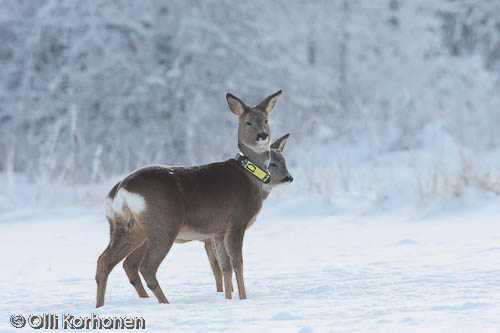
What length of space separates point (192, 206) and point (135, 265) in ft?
2.28

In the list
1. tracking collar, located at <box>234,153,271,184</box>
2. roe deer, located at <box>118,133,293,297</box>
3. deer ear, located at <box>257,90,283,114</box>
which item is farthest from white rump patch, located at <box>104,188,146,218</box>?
deer ear, located at <box>257,90,283,114</box>

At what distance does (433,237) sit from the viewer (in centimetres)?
766

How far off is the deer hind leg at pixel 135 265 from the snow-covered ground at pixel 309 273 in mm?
103

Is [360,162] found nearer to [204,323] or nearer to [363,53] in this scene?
[363,53]

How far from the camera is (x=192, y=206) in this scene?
457 centimetres

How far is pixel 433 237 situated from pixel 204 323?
4620 millimetres

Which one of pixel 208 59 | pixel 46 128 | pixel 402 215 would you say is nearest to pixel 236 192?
pixel 402 215

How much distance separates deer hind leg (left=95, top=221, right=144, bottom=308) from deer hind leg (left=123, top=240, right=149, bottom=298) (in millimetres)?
229

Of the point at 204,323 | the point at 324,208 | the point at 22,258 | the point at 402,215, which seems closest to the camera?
the point at 204,323

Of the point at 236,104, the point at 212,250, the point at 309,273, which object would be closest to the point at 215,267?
the point at 212,250

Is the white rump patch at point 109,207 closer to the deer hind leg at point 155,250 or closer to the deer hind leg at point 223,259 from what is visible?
A: the deer hind leg at point 155,250

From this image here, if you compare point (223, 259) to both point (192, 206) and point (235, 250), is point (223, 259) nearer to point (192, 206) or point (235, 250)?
point (235, 250)

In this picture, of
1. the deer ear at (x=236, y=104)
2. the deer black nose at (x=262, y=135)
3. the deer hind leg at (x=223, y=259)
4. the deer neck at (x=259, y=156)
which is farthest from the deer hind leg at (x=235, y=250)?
the deer ear at (x=236, y=104)

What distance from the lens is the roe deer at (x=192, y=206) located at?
14.4 feet
